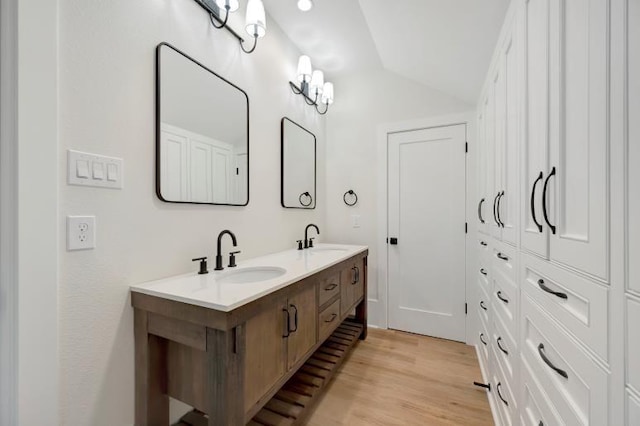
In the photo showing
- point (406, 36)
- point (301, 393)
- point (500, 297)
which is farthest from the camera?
point (406, 36)

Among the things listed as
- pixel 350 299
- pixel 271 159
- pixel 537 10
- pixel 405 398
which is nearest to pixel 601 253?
pixel 537 10

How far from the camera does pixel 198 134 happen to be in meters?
1.48

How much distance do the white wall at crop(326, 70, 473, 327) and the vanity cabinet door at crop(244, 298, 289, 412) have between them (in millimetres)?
1764

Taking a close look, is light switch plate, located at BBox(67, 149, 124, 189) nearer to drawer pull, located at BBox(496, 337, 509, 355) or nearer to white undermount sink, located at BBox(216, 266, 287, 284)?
white undermount sink, located at BBox(216, 266, 287, 284)

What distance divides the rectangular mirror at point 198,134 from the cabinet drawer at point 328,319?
2.91 feet

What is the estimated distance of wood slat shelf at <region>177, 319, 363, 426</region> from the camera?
1.36 metres

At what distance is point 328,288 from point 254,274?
0.48 m

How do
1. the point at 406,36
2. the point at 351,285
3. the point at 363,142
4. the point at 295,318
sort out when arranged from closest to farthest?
the point at 295,318 → the point at 406,36 → the point at 351,285 → the point at 363,142

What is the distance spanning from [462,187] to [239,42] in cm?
217

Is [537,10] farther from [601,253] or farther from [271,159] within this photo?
[271,159]

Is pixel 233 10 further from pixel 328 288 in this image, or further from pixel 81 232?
pixel 328 288

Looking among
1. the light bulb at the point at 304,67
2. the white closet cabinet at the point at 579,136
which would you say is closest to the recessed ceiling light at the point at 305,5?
the light bulb at the point at 304,67

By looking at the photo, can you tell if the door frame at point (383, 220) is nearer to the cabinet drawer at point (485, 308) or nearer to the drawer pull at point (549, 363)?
the cabinet drawer at point (485, 308)

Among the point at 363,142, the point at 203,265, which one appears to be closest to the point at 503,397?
the point at 203,265
